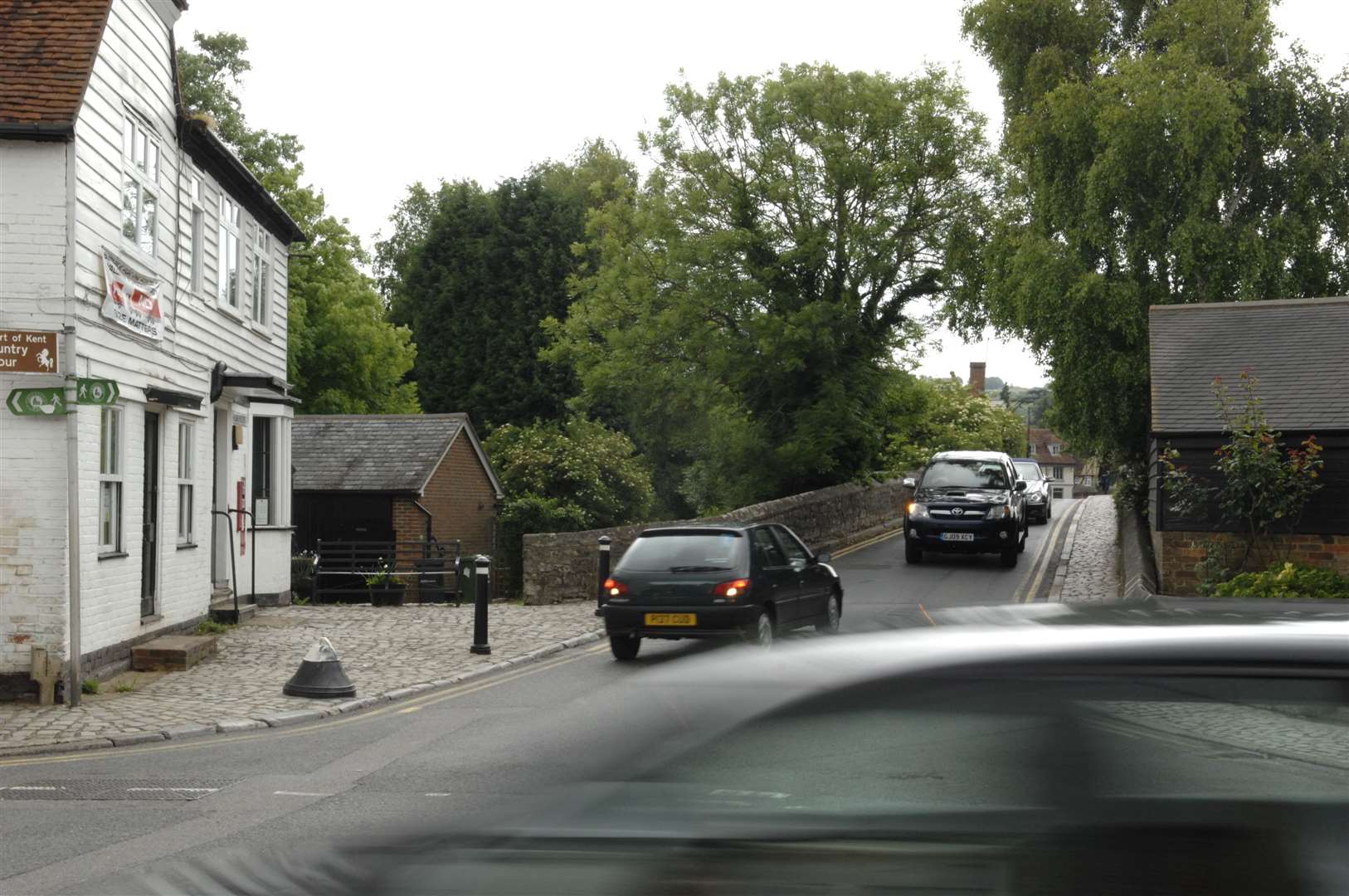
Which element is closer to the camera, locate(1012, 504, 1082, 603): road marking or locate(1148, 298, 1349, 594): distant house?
locate(1148, 298, 1349, 594): distant house

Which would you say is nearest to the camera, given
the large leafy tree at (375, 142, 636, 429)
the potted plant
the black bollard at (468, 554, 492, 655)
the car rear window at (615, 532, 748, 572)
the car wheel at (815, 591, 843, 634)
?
the car rear window at (615, 532, 748, 572)

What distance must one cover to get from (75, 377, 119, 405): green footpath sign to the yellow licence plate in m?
5.71

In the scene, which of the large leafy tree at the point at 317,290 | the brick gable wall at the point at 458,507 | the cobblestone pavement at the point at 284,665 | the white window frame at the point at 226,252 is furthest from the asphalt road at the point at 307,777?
the large leafy tree at the point at 317,290

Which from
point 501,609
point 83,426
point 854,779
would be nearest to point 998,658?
point 854,779

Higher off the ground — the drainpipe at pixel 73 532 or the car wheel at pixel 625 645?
the drainpipe at pixel 73 532

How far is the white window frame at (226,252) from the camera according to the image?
693 inches

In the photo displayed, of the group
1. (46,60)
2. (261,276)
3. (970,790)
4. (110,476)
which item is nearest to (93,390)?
(110,476)

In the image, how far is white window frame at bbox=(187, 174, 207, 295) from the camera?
16438 millimetres

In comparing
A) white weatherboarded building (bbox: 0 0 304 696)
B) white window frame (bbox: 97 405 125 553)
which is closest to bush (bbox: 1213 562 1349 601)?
white weatherboarded building (bbox: 0 0 304 696)

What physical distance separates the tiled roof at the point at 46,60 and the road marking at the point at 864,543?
18808mm

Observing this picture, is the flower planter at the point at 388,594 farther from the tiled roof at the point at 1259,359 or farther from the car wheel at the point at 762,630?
the tiled roof at the point at 1259,359

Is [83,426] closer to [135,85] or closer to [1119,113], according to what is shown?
[135,85]

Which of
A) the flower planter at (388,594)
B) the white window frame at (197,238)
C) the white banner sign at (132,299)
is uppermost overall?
the white window frame at (197,238)

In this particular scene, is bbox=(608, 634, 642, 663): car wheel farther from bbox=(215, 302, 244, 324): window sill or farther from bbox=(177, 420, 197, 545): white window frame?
bbox=(215, 302, 244, 324): window sill
